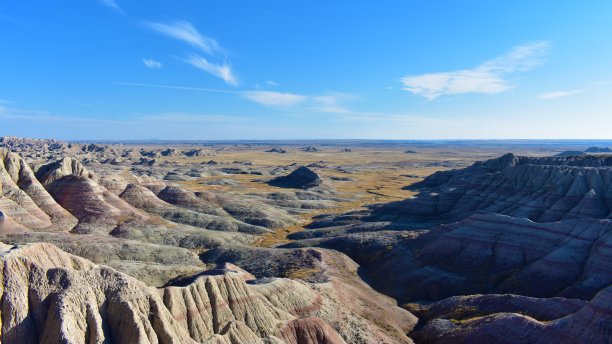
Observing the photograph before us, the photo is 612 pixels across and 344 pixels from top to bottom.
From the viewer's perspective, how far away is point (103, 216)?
69812 mm

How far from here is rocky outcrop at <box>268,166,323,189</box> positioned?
447ft

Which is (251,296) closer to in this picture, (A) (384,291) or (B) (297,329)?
(B) (297,329)

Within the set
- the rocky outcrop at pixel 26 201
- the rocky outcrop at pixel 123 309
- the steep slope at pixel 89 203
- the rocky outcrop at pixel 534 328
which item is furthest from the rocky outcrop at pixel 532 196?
the rocky outcrop at pixel 26 201

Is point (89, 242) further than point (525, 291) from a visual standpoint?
Yes

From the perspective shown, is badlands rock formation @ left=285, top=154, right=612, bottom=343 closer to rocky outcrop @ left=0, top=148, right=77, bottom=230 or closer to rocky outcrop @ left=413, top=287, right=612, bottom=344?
rocky outcrop @ left=413, top=287, right=612, bottom=344

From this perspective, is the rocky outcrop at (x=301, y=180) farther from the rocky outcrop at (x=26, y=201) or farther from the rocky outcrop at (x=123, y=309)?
the rocky outcrop at (x=123, y=309)

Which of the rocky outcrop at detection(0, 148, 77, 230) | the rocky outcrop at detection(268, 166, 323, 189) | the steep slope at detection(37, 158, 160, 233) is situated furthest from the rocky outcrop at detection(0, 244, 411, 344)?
the rocky outcrop at detection(268, 166, 323, 189)

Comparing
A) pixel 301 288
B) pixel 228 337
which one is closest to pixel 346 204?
pixel 301 288

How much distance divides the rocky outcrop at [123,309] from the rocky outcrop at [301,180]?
10015cm

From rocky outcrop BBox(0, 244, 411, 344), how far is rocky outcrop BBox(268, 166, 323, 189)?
100147 millimetres

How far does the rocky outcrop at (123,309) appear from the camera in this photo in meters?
24.4

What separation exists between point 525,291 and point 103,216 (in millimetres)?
59804

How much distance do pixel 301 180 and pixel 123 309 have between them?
119 meters

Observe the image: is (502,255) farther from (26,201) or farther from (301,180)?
(301,180)
